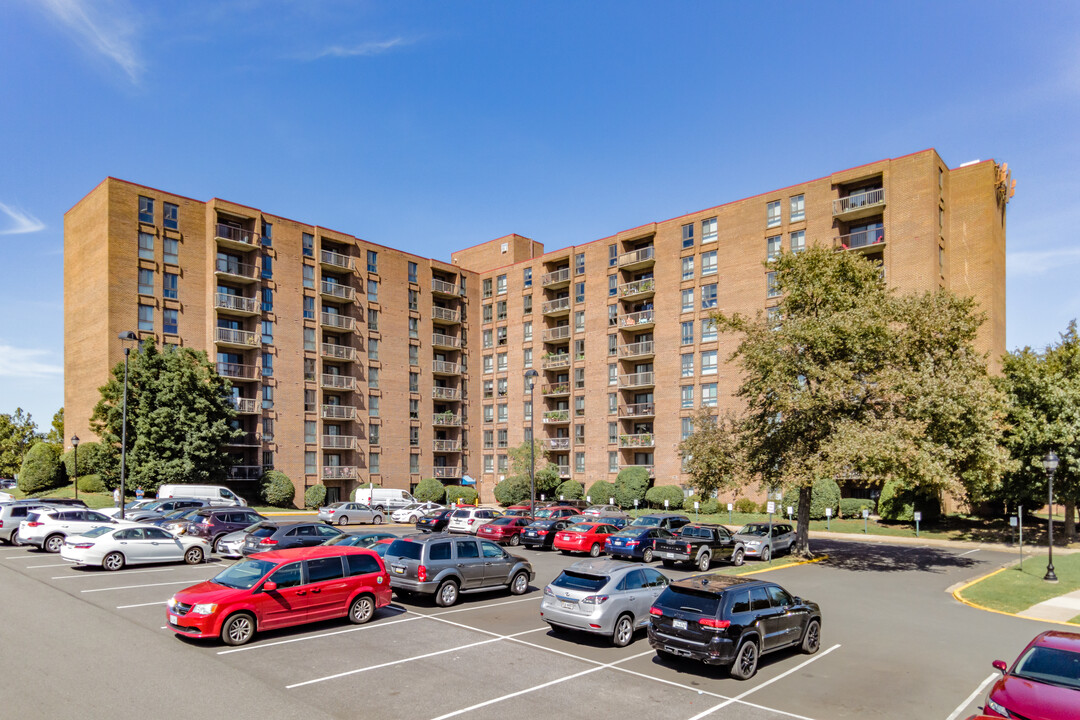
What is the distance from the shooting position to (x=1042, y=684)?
8594 mm

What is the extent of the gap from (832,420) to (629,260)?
3605 centimetres

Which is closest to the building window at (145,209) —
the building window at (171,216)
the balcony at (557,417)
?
the building window at (171,216)

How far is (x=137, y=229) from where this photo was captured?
168 feet

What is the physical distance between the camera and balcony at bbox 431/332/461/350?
69188mm

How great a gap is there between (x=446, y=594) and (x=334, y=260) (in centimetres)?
4842

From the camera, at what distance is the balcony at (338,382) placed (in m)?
59.5

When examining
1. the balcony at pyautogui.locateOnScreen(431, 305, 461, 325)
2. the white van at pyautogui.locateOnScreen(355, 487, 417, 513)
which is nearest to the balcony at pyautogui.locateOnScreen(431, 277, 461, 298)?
the balcony at pyautogui.locateOnScreen(431, 305, 461, 325)

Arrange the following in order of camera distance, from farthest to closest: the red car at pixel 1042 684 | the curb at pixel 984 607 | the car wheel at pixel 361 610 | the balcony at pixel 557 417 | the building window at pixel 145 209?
the balcony at pixel 557 417 < the building window at pixel 145 209 < the curb at pixel 984 607 < the car wheel at pixel 361 610 < the red car at pixel 1042 684

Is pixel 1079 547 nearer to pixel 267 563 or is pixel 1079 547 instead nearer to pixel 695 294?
pixel 695 294

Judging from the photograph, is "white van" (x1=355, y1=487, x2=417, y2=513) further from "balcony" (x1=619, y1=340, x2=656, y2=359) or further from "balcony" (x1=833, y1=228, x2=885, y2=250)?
"balcony" (x1=833, y1=228, x2=885, y2=250)

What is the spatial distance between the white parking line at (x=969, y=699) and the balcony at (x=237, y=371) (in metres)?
51.9

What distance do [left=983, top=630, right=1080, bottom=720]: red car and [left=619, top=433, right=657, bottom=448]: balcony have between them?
162 ft

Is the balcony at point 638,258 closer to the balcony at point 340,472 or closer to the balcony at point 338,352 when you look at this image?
the balcony at point 338,352

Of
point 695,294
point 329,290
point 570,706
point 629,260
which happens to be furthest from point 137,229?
point 570,706
